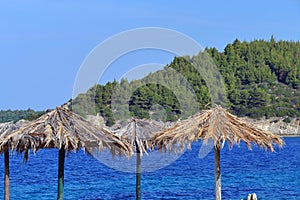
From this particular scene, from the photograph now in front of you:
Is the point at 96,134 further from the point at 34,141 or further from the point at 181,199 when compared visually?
the point at 181,199

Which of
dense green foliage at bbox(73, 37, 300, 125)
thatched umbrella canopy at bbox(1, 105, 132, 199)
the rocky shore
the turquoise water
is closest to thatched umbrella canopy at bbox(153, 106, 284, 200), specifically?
thatched umbrella canopy at bbox(1, 105, 132, 199)

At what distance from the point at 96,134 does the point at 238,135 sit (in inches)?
95.5

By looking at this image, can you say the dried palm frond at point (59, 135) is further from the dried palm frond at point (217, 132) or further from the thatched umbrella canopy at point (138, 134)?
the thatched umbrella canopy at point (138, 134)

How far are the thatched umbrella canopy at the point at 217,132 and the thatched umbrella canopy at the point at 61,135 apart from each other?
4.52 feet

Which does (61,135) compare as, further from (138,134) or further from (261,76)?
(261,76)

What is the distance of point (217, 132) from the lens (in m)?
10.6

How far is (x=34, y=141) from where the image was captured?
31.0 feet

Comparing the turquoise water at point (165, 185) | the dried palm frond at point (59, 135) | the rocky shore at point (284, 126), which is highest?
the rocky shore at point (284, 126)

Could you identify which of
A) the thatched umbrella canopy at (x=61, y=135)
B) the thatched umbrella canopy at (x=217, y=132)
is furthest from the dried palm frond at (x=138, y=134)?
the thatched umbrella canopy at (x=61, y=135)

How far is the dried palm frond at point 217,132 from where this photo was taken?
10586 mm

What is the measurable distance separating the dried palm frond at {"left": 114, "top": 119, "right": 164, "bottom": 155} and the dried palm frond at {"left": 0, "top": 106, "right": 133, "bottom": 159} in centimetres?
198

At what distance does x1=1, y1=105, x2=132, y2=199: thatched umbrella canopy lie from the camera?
938 centimetres

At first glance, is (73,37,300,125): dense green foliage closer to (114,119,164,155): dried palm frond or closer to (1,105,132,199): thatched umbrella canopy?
(114,119,164,155): dried palm frond

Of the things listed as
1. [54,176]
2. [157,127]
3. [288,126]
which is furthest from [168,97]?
[288,126]
